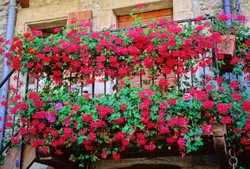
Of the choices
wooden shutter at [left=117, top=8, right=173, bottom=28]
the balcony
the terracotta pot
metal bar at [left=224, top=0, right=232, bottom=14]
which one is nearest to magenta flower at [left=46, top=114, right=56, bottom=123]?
the balcony

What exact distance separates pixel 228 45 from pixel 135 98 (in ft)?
4.42

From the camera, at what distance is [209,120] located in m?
3.83

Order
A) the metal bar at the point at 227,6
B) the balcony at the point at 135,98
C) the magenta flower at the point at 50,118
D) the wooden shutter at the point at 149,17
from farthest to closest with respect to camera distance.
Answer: the wooden shutter at the point at 149,17, the metal bar at the point at 227,6, the magenta flower at the point at 50,118, the balcony at the point at 135,98

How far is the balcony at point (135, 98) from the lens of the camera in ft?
12.7

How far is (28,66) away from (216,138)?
8.36 ft

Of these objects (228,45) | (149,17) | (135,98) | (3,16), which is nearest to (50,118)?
(135,98)

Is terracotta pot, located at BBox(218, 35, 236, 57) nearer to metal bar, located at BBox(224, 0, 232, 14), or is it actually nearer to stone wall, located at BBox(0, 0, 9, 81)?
metal bar, located at BBox(224, 0, 232, 14)

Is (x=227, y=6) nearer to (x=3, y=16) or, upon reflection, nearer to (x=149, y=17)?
Answer: (x=149, y=17)

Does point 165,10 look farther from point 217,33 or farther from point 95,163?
point 95,163

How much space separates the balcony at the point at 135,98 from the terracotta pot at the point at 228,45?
0.04ft

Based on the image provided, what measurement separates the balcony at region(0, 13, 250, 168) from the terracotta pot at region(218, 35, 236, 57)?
0.04 feet

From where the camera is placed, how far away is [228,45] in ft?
13.6

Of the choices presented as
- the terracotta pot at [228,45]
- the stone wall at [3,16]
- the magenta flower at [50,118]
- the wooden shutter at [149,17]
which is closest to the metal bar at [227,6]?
the wooden shutter at [149,17]

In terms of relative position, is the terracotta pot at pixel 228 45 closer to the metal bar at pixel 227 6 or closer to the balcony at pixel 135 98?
the balcony at pixel 135 98
